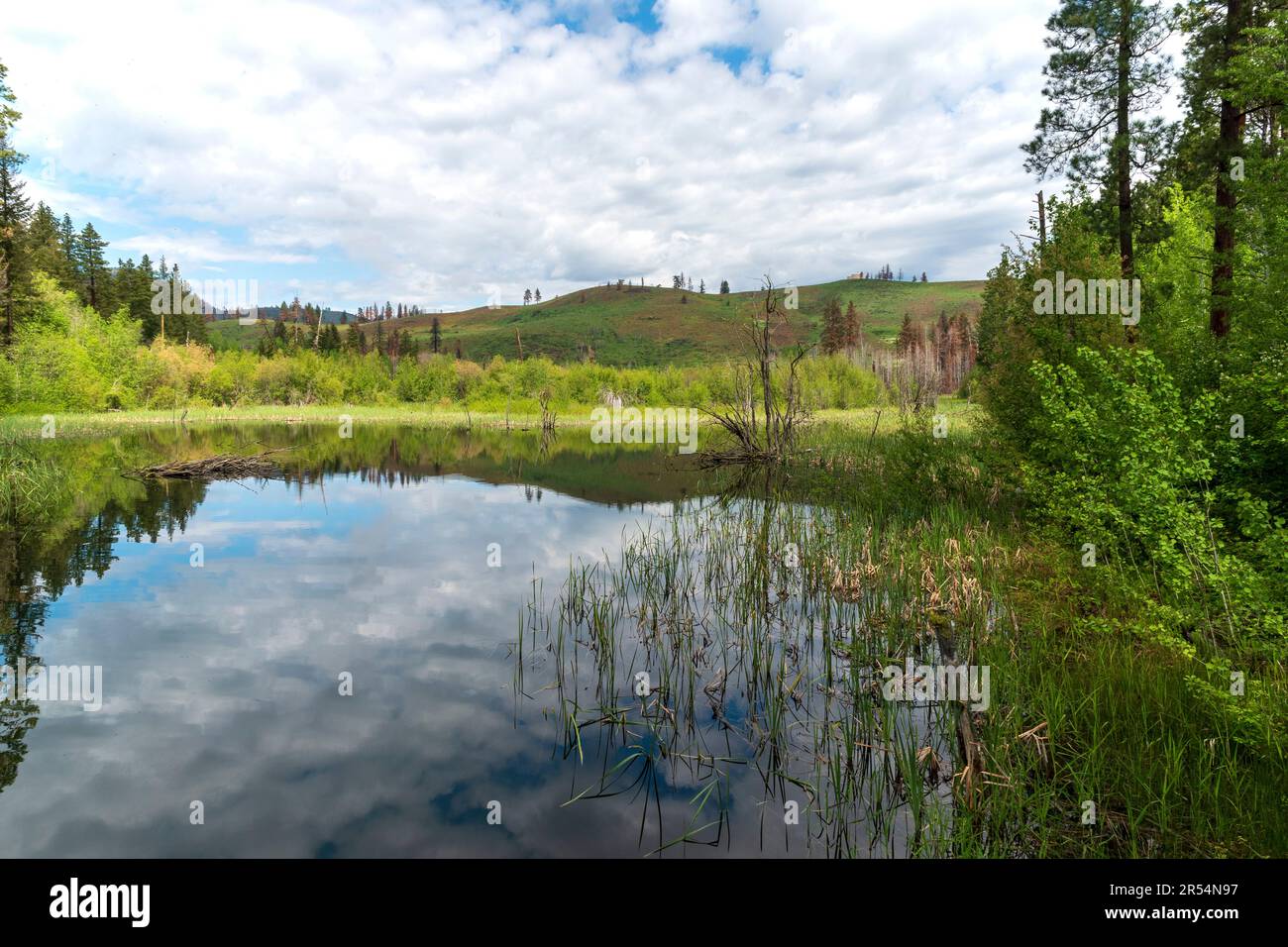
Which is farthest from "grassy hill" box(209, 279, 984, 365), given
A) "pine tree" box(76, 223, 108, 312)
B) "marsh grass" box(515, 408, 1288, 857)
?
"marsh grass" box(515, 408, 1288, 857)

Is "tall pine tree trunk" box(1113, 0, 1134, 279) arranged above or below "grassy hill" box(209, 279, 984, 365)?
below

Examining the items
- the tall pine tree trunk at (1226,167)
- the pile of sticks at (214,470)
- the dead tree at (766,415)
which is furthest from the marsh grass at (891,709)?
the pile of sticks at (214,470)

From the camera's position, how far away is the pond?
5.36 meters

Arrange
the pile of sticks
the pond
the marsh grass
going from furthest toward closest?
the pile of sticks
the pond
the marsh grass

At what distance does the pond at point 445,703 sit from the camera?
17.6 feet

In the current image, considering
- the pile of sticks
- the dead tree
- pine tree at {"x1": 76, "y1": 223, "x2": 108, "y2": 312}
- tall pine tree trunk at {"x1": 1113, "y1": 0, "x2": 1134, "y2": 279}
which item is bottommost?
the pile of sticks

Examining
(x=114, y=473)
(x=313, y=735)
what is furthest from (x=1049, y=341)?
(x=114, y=473)

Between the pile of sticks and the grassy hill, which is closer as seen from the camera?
the pile of sticks

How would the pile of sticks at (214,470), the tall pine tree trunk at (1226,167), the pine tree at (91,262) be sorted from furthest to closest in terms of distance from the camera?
the pine tree at (91,262)
the pile of sticks at (214,470)
the tall pine tree trunk at (1226,167)

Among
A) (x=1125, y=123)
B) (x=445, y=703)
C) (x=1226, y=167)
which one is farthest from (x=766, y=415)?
(x=445, y=703)

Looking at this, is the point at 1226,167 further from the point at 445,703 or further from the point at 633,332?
the point at 633,332

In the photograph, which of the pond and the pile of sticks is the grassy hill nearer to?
the pile of sticks

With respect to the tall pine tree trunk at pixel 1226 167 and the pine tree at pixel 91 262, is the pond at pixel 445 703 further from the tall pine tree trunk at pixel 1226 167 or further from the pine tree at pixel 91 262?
the pine tree at pixel 91 262
